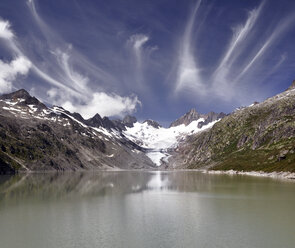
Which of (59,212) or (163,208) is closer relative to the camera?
(59,212)

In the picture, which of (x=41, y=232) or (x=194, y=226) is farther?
(x=194, y=226)

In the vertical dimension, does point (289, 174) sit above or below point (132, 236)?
above

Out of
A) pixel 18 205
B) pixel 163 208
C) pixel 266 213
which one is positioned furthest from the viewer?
pixel 18 205

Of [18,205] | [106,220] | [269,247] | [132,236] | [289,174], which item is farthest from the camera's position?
[289,174]

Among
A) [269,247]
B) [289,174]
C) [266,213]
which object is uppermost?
[289,174]

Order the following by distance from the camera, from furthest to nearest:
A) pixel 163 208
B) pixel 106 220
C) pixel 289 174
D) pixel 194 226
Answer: pixel 289 174 → pixel 163 208 → pixel 106 220 → pixel 194 226

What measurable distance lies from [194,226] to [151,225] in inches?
235

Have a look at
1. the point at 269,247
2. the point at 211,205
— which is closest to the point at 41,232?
the point at 269,247

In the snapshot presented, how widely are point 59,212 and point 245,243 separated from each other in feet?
109

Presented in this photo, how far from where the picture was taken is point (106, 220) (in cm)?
4434

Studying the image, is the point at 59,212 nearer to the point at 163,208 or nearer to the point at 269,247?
the point at 163,208

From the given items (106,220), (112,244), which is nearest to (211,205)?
(106,220)

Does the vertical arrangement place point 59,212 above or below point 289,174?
below

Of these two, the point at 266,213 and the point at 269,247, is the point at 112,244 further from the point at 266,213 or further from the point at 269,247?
the point at 266,213
